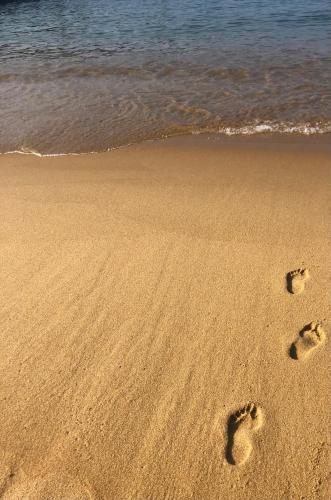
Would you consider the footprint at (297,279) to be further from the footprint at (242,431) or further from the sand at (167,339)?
the footprint at (242,431)

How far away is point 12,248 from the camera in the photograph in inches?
133

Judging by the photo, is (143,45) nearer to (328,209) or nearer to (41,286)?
(328,209)

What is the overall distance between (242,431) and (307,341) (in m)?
0.72

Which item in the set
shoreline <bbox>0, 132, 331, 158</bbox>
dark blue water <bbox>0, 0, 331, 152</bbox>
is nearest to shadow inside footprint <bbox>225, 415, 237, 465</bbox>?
shoreline <bbox>0, 132, 331, 158</bbox>

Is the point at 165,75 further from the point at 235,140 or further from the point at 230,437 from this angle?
the point at 230,437

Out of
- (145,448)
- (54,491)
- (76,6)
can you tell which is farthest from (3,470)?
(76,6)

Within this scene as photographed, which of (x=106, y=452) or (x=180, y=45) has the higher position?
(x=180, y=45)

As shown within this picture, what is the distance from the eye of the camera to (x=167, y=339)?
101 inches

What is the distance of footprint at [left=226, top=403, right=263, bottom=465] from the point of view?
199 centimetres

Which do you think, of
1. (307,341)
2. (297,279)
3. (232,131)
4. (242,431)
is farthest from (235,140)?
(242,431)

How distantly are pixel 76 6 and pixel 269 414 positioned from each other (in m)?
18.5

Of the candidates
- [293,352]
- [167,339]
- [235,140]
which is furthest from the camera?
[235,140]

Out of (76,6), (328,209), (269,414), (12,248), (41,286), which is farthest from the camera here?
(76,6)

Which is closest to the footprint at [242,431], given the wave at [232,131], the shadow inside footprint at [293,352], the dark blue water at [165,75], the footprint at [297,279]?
the shadow inside footprint at [293,352]
